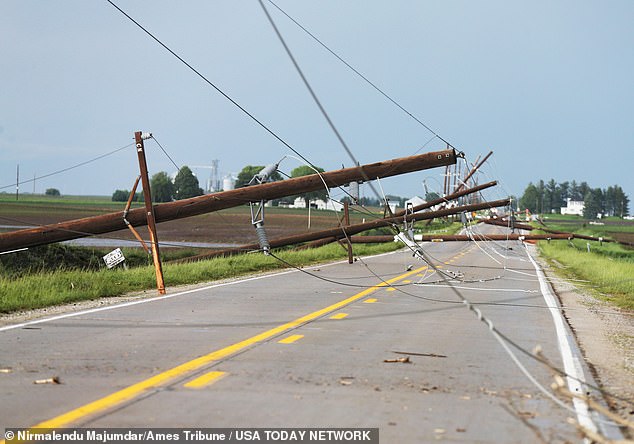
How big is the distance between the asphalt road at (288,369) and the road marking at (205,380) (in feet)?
0.06

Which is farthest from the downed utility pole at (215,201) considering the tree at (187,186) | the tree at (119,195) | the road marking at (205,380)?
the tree at (119,195)

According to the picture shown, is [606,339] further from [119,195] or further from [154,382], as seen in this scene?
[119,195]

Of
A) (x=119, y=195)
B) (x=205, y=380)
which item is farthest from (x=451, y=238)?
(x=119, y=195)

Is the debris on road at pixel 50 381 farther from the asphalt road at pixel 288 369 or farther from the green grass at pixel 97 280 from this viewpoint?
the green grass at pixel 97 280

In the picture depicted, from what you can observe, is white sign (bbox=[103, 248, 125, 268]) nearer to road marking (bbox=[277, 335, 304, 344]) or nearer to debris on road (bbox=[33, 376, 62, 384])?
road marking (bbox=[277, 335, 304, 344])

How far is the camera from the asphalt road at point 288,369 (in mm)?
6832

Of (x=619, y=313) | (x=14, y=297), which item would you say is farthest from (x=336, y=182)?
(x=14, y=297)

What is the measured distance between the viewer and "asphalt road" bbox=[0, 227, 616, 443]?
22.4ft

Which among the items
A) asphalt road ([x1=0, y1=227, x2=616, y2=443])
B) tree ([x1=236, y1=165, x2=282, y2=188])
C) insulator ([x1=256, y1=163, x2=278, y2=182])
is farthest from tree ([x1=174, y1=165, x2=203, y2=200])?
asphalt road ([x1=0, y1=227, x2=616, y2=443])

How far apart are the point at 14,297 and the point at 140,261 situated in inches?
644

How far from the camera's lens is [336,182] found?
22.4 m

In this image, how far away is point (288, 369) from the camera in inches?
356

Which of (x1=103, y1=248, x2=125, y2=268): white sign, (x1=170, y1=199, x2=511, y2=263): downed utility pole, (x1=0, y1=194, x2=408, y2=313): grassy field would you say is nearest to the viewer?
(x1=0, y1=194, x2=408, y2=313): grassy field

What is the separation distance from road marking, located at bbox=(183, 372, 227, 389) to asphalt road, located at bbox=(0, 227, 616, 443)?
0.02 m
